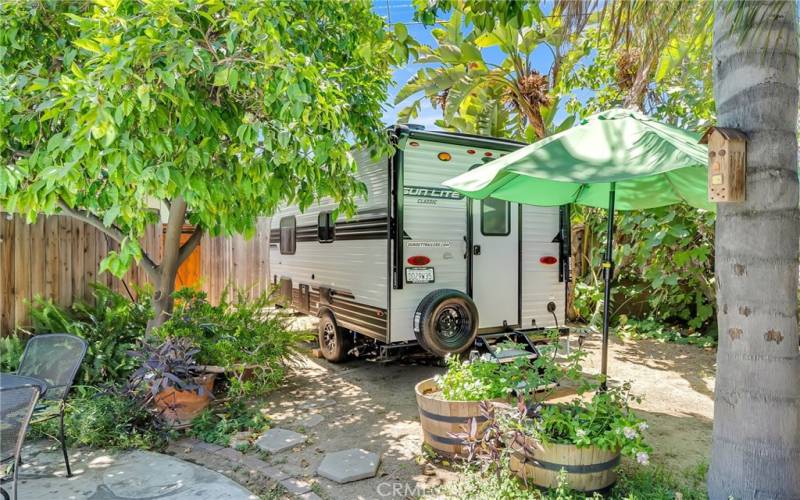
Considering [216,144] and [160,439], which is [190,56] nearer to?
[216,144]

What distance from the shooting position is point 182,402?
4332 millimetres

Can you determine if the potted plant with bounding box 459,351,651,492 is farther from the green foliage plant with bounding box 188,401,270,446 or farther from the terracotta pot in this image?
the terracotta pot

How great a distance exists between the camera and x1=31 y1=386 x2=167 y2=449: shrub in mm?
3868

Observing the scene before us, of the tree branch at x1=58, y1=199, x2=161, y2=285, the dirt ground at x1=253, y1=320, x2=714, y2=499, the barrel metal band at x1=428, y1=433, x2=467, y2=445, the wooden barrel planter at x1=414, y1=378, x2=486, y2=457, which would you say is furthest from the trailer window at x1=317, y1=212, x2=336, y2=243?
the barrel metal band at x1=428, y1=433, x2=467, y2=445

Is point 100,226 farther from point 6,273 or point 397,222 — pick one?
point 397,222

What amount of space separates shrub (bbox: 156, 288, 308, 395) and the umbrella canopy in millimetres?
2668

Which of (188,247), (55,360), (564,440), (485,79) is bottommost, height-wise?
(564,440)

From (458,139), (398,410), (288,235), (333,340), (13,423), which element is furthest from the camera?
(288,235)

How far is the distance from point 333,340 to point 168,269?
2.26m

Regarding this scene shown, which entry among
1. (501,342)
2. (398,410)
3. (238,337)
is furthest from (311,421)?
(501,342)

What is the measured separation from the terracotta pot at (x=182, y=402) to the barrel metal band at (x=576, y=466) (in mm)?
2729

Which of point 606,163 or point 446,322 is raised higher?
point 606,163

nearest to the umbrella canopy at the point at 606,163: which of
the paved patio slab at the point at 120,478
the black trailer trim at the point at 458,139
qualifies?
the black trailer trim at the point at 458,139

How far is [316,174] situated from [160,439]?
242 centimetres
